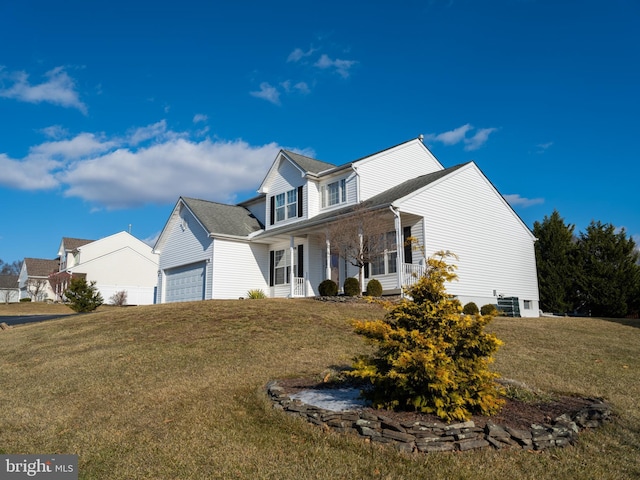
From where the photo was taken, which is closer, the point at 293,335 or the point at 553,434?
the point at 553,434

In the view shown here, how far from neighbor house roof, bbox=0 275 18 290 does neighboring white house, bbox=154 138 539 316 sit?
52133 mm

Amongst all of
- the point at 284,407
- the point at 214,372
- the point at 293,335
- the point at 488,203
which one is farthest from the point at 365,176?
the point at 284,407

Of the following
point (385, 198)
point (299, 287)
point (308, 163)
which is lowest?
point (299, 287)

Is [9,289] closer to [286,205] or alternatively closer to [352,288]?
[286,205]

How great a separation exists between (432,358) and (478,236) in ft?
56.6

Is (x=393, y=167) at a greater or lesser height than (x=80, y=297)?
greater

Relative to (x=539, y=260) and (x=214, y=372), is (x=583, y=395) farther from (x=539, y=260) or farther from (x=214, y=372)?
(x=539, y=260)

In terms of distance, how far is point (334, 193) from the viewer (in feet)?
78.7

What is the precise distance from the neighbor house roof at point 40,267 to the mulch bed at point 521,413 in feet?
197

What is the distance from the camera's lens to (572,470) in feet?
17.4

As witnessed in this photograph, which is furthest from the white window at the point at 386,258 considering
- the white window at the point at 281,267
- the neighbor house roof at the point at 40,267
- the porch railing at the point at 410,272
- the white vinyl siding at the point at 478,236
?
the neighbor house roof at the point at 40,267

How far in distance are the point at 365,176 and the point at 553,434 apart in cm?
1748

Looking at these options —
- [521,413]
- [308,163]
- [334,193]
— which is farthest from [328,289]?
[521,413]

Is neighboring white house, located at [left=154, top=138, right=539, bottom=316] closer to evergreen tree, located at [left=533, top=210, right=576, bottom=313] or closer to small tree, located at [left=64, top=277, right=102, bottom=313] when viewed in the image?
evergreen tree, located at [left=533, top=210, right=576, bottom=313]
